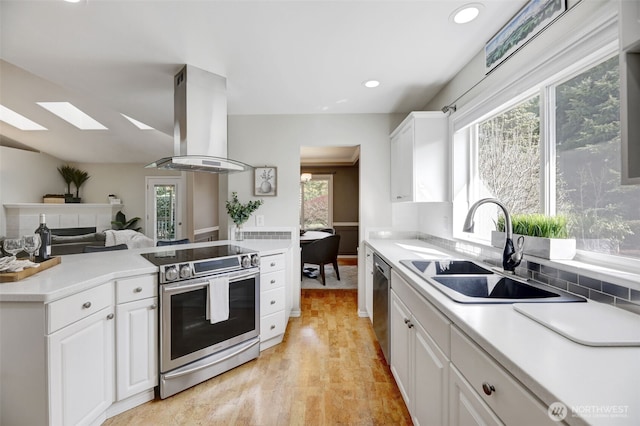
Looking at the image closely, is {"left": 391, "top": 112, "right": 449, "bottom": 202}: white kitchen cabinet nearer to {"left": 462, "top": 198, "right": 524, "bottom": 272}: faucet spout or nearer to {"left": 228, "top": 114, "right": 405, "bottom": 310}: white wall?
{"left": 228, "top": 114, "right": 405, "bottom": 310}: white wall

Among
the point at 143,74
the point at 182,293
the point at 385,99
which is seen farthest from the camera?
the point at 385,99

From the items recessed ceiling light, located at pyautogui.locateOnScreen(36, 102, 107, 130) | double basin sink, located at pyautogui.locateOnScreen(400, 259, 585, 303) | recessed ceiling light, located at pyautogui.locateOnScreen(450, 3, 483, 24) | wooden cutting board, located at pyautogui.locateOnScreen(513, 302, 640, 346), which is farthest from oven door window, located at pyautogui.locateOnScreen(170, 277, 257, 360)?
recessed ceiling light, located at pyautogui.locateOnScreen(36, 102, 107, 130)

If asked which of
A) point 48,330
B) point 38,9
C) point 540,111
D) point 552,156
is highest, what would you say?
point 38,9

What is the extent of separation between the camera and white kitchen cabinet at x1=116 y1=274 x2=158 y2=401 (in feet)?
5.53

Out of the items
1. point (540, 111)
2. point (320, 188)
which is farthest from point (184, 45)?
point (320, 188)

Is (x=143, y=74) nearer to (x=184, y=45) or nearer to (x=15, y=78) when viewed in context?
(x=184, y=45)

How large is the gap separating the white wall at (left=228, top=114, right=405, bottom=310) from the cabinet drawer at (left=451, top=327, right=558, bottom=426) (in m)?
2.36

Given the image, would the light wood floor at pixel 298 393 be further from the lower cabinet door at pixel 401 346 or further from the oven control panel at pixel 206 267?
the oven control panel at pixel 206 267

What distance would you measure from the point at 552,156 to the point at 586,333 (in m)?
1.09

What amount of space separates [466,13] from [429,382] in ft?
6.64

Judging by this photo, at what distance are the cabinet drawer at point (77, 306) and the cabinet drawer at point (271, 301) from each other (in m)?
1.14

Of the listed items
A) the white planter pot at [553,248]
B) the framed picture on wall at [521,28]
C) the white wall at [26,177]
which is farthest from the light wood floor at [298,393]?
the white wall at [26,177]

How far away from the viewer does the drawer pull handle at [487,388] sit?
800mm

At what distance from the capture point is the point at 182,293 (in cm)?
189
